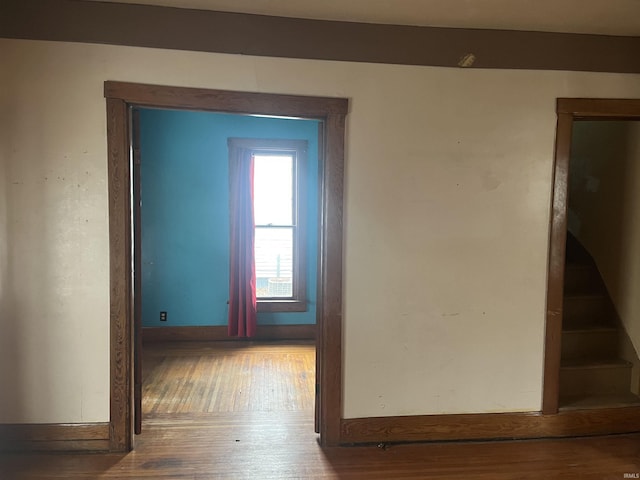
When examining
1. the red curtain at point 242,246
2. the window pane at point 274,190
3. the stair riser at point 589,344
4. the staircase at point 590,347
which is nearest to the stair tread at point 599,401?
the staircase at point 590,347

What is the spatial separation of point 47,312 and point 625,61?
3628 millimetres

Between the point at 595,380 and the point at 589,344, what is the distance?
0.91ft

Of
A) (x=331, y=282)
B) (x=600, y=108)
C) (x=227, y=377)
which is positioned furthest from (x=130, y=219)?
(x=600, y=108)

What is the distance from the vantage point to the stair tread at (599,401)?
2539 millimetres

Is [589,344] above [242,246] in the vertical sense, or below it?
below

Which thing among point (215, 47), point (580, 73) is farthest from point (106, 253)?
point (580, 73)

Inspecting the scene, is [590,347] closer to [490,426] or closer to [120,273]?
[490,426]

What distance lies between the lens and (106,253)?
7.16 ft

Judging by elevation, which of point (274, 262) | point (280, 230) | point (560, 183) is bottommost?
point (274, 262)

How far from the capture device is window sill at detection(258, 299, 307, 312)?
4477mm

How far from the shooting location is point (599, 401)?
2604mm

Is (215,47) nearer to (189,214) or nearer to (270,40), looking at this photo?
(270,40)

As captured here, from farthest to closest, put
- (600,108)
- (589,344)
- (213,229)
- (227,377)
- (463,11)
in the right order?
(213,229) < (227,377) < (589,344) < (600,108) < (463,11)

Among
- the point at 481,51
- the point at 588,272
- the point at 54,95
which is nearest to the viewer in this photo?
the point at 54,95
